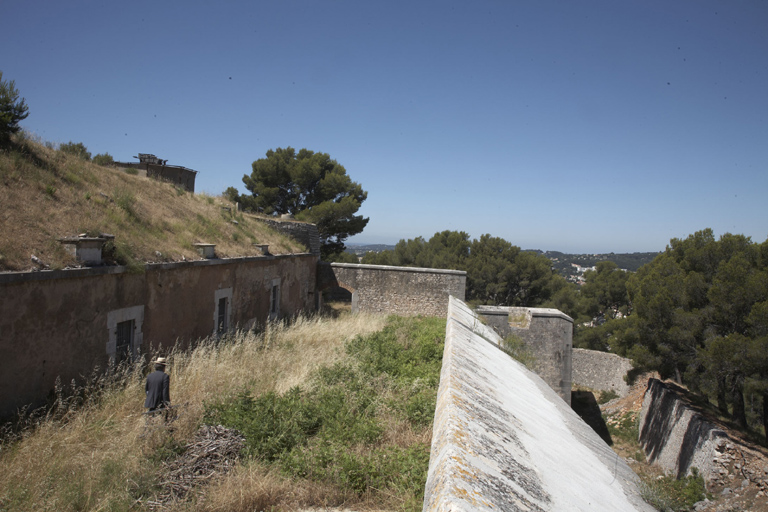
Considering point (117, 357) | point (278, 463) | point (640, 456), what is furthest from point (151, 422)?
point (640, 456)

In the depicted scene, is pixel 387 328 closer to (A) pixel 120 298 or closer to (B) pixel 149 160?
(A) pixel 120 298

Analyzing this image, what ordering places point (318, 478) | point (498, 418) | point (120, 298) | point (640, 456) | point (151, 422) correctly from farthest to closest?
1. point (640, 456)
2. point (120, 298)
3. point (151, 422)
4. point (318, 478)
5. point (498, 418)

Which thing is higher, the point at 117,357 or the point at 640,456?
the point at 117,357

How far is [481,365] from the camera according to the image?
15.2 feet

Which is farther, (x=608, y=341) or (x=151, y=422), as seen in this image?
(x=608, y=341)

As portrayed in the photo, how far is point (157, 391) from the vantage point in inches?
210

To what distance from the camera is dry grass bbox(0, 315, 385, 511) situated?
A: 3.43 m

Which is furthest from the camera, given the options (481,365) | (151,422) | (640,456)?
(640,456)

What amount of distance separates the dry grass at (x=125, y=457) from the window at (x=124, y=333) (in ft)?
2.66

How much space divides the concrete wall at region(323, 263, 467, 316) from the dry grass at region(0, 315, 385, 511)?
29.9 ft

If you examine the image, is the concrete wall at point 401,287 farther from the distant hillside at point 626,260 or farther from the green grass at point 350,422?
the distant hillside at point 626,260

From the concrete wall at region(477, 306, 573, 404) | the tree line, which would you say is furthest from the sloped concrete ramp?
the tree line

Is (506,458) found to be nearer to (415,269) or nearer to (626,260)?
(415,269)

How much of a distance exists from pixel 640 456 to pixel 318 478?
1726 centimetres
